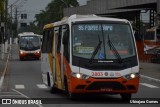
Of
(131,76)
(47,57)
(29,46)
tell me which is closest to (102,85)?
(131,76)

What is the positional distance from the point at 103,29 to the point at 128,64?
144 centimetres

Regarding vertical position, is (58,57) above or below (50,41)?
below

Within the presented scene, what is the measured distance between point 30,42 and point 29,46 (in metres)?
0.45

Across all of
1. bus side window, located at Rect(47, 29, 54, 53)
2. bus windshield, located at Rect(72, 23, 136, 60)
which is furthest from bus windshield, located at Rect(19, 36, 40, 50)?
bus windshield, located at Rect(72, 23, 136, 60)

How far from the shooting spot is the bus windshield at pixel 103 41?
18.9m

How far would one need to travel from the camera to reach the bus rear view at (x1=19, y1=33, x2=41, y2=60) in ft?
200

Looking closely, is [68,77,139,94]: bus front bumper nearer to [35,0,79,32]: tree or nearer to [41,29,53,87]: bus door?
[41,29,53,87]: bus door

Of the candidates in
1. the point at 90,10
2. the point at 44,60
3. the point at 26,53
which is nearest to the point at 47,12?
the point at 90,10

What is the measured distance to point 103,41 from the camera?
19172mm

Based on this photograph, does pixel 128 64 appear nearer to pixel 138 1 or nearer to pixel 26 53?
pixel 138 1

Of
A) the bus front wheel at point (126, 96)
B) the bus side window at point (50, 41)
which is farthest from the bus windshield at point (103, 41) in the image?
the bus side window at point (50, 41)

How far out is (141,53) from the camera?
51.1m

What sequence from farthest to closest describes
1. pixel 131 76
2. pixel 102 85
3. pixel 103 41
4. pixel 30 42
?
pixel 30 42, pixel 103 41, pixel 131 76, pixel 102 85

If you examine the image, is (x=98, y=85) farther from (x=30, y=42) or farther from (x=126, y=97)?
(x=30, y=42)
